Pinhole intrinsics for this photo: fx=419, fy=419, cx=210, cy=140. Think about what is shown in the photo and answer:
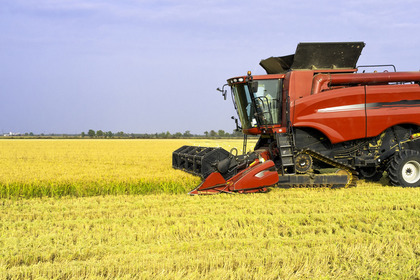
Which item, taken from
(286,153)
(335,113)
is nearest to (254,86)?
(286,153)

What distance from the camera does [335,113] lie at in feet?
26.6

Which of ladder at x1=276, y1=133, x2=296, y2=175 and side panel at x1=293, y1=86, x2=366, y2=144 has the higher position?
side panel at x1=293, y1=86, x2=366, y2=144

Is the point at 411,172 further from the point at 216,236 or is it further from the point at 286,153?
the point at 216,236

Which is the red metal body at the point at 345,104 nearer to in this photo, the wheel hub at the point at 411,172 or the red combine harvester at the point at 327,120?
the red combine harvester at the point at 327,120

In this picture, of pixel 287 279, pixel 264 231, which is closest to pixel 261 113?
pixel 264 231

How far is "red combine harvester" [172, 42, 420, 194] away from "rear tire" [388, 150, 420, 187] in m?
0.02

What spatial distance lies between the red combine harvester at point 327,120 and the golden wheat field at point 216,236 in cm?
76

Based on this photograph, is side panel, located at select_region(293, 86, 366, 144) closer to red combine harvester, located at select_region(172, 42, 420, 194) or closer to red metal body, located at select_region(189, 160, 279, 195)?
red combine harvester, located at select_region(172, 42, 420, 194)

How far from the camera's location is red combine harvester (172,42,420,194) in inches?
316

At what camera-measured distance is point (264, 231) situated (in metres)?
4.67

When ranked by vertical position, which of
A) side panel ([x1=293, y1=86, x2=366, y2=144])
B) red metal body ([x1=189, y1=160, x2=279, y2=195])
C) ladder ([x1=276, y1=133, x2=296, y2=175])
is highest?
side panel ([x1=293, y1=86, x2=366, y2=144])

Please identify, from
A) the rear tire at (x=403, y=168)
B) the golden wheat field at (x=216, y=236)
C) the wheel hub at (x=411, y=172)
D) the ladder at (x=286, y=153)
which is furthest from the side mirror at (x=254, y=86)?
the wheel hub at (x=411, y=172)

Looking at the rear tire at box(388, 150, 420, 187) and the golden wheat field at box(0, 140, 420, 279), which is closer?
the golden wheat field at box(0, 140, 420, 279)

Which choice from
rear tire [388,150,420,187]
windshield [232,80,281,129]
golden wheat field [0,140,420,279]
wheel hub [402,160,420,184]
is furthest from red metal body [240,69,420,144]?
golden wheat field [0,140,420,279]
